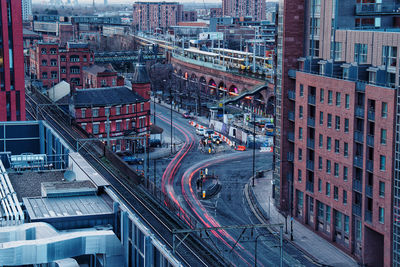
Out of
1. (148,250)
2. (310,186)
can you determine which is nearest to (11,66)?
(310,186)

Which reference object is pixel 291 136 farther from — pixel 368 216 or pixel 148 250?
pixel 148 250

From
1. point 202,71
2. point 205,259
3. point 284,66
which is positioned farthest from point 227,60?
point 205,259

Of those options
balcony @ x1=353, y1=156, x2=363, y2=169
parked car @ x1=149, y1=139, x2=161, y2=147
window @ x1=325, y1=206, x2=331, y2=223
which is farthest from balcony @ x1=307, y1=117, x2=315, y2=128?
parked car @ x1=149, y1=139, x2=161, y2=147

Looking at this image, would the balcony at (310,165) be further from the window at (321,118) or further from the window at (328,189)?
the window at (321,118)

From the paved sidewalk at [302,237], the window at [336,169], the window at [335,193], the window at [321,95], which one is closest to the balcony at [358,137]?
the window at [336,169]

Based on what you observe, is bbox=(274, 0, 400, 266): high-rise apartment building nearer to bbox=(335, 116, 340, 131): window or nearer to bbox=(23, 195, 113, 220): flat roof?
bbox=(335, 116, 340, 131): window

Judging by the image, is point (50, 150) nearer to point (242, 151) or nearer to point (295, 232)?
point (295, 232)
